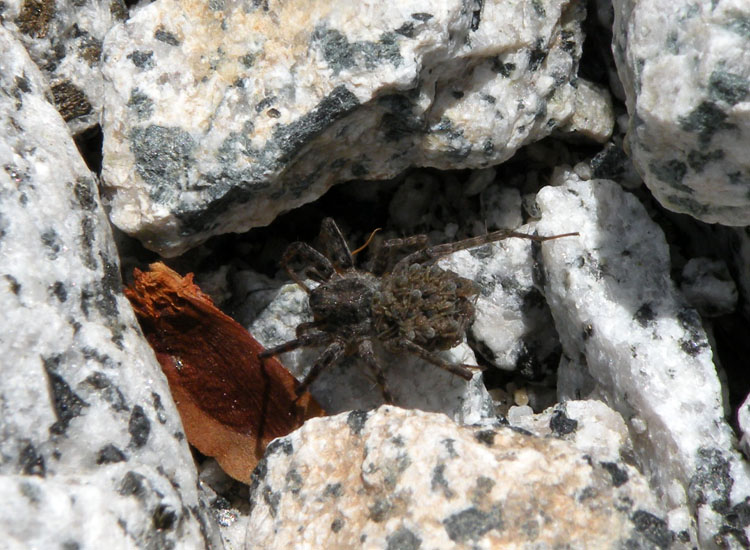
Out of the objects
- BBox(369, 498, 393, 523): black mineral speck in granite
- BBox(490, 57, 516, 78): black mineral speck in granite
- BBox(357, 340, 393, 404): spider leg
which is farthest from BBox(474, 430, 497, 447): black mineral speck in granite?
BBox(490, 57, 516, 78): black mineral speck in granite

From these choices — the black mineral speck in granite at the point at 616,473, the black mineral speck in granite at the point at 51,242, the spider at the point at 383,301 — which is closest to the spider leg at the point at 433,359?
the spider at the point at 383,301

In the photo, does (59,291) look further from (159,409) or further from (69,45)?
(69,45)

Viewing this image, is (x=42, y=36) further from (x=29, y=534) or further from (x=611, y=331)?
(x=611, y=331)

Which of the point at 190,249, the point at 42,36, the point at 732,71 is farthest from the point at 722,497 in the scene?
the point at 42,36

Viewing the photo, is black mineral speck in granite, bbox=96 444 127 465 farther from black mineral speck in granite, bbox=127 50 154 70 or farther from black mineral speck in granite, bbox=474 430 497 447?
black mineral speck in granite, bbox=127 50 154 70

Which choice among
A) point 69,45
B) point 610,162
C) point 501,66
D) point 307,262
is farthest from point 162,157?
point 610,162

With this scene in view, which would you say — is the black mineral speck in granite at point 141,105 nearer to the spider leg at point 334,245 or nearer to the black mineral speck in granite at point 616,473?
the spider leg at point 334,245

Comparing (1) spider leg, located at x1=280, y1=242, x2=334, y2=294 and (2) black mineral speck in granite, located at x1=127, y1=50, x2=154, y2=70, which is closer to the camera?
(2) black mineral speck in granite, located at x1=127, y1=50, x2=154, y2=70
